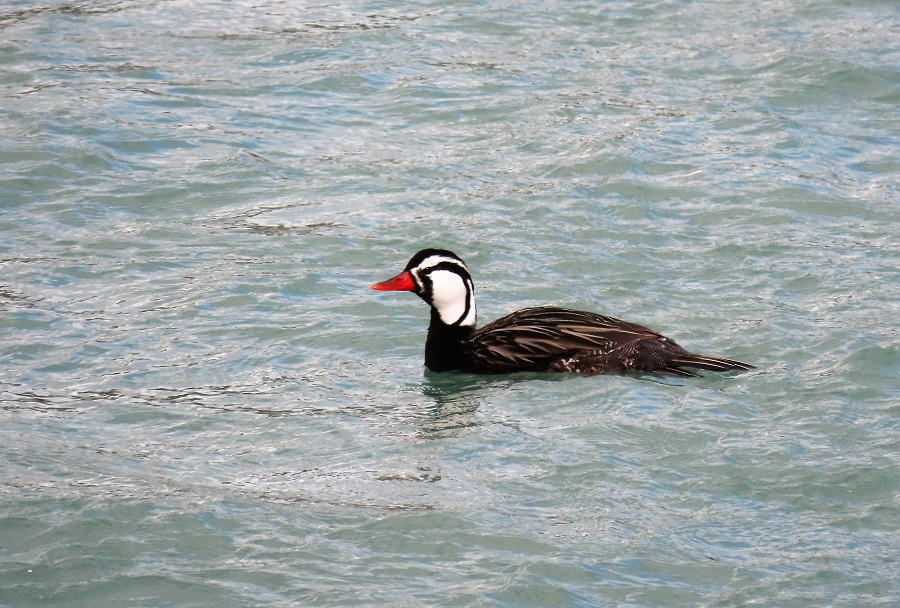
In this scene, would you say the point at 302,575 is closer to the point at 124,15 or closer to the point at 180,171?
the point at 180,171

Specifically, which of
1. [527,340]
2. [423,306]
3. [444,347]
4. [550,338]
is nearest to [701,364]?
[550,338]

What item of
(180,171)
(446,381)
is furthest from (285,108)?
(446,381)

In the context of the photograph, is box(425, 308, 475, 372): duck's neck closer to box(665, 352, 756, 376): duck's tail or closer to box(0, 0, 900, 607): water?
box(0, 0, 900, 607): water

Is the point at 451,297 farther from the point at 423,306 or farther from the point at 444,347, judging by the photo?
the point at 423,306

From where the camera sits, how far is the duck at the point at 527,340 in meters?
9.38

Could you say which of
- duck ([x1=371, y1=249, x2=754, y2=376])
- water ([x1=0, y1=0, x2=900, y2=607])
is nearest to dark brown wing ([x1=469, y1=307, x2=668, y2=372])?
duck ([x1=371, y1=249, x2=754, y2=376])

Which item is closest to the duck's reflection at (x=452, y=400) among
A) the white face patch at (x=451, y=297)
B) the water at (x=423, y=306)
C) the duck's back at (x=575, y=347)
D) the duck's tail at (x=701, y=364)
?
the water at (x=423, y=306)

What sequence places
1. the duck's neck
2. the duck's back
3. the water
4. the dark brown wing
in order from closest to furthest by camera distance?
the water
the duck's back
the dark brown wing
the duck's neck

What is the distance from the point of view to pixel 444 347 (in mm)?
9750

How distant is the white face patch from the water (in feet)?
1.42

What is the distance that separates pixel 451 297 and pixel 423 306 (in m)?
1.09

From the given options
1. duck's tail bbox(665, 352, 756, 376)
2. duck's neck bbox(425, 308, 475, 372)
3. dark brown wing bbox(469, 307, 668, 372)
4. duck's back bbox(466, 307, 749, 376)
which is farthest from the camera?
duck's neck bbox(425, 308, 475, 372)

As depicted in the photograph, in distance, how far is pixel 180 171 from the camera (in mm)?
13016

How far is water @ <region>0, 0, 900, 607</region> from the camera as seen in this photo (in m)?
7.07
